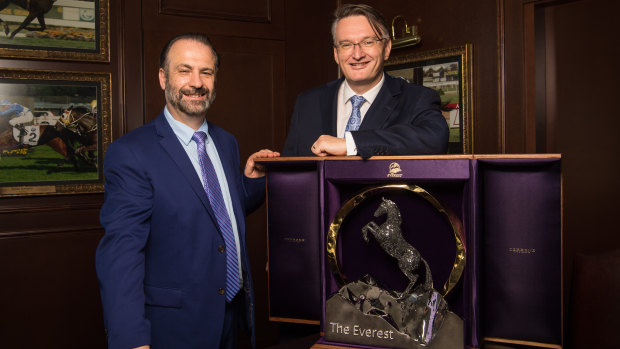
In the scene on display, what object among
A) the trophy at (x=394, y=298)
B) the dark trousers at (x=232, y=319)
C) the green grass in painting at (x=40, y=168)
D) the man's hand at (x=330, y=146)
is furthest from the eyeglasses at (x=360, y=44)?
the green grass in painting at (x=40, y=168)

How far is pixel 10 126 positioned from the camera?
342 cm

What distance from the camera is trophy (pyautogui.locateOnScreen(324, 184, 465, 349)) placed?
50.1 inches

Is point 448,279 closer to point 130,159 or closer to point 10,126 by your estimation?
point 130,159

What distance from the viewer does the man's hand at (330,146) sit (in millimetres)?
1549

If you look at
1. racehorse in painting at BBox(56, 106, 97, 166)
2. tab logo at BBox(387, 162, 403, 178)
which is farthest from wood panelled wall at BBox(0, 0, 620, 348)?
tab logo at BBox(387, 162, 403, 178)

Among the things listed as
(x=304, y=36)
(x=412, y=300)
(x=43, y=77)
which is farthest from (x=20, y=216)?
(x=412, y=300)

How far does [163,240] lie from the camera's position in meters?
1.79

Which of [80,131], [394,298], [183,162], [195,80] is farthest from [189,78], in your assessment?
[80,131]

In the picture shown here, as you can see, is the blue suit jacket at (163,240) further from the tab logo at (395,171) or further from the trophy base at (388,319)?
the tab logo at (395,171)

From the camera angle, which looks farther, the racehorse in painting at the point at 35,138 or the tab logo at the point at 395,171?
the racehorse in painting at the point at 35,138

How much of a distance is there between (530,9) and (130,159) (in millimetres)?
2678

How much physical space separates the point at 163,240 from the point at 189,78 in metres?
0.61

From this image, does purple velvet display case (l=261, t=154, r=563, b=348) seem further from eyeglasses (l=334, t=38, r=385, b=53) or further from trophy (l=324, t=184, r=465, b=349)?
eyeglasses (l=334, t=38, r=385, b=53)

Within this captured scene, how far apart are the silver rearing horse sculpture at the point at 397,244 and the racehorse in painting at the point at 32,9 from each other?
3083 millimetres
